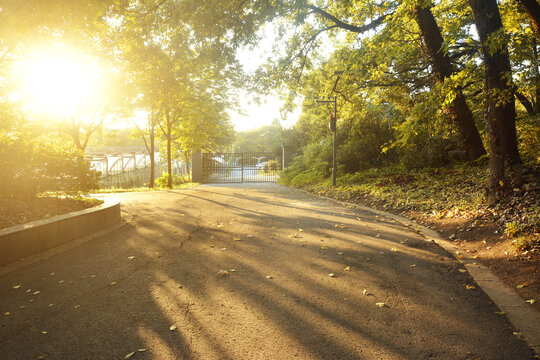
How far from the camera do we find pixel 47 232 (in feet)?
18.1

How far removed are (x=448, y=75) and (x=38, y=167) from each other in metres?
12.2

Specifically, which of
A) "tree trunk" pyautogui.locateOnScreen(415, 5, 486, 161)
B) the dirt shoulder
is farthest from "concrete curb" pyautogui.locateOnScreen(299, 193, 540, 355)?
"tree trunk" pyautogui.locateOnScreen(415, 5, 486, 161)

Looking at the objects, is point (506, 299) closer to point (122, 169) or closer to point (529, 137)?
point (529, 137)

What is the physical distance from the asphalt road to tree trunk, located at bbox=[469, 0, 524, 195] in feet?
8.21

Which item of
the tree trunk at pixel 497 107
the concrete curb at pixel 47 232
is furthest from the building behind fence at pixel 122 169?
the tree trunk at pixel 497 107

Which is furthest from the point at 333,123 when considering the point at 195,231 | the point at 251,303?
the point at 251,303

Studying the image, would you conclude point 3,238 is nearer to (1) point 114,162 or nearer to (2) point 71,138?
(2) point 71,138

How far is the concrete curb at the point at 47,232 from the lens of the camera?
15.9 ft

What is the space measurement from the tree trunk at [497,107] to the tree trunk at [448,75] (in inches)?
156

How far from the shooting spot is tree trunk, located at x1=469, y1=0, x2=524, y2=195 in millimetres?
6930

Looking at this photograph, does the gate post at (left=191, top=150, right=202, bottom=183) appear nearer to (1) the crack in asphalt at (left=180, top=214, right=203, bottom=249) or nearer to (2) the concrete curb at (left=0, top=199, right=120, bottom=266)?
(1) the crack in asphalt at (left=180, top=214, right=203, bottom=249)

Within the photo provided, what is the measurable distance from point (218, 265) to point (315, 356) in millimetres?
2536

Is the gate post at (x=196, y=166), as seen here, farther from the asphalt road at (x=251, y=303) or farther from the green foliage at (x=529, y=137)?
the green foliage at (x=529, y=137)

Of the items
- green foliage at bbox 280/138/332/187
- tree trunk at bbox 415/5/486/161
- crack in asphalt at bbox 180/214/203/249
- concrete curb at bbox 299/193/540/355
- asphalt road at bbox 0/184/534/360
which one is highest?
tree trunk at bbox 415/5/486/161
